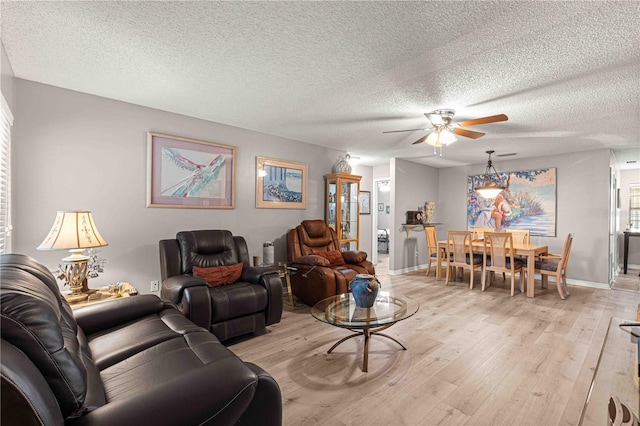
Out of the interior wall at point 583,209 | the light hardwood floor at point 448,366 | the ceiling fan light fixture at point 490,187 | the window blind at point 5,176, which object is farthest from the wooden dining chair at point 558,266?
the window blind at point 5,176

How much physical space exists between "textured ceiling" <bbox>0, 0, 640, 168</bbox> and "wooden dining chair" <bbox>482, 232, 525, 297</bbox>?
1770 millimetres

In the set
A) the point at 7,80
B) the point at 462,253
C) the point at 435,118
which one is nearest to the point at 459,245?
the point at 462,253

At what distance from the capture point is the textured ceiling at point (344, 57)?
181 centimetres

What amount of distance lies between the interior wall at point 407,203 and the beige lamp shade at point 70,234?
201 inches

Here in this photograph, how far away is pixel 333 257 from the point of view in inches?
177

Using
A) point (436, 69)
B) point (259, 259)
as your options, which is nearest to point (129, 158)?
point (259, 259)

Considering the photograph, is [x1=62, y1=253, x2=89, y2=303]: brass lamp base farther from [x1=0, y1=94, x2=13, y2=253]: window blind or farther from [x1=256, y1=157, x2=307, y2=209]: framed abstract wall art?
[x1=256, y1=157, x2=307, y2=209]: framed abstract wall art

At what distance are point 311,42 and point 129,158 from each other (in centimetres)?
241

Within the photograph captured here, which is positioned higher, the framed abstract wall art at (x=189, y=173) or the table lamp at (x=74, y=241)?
the framed abstract wall art at (x=189, y=173)

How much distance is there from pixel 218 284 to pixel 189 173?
4.77 feet

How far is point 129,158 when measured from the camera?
336 cm

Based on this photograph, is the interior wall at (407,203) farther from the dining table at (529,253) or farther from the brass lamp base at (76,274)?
the brass lamp base at (76,274)

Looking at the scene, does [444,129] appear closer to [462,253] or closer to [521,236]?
[462,253]

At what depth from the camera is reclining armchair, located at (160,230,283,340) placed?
108 inches
